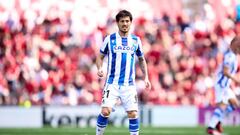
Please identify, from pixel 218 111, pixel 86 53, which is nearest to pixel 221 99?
pixel 218 111

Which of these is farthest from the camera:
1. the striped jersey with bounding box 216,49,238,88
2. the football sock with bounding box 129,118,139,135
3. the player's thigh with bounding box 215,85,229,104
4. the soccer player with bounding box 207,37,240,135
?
the player's thigh with bounding box 215,85,229,104

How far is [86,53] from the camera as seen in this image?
23062 millimetres

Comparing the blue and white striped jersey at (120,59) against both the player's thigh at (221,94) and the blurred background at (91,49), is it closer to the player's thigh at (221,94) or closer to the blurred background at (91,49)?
the player's thigh at (221,94)

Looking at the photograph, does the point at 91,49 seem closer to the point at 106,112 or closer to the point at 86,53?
the point at 86,53

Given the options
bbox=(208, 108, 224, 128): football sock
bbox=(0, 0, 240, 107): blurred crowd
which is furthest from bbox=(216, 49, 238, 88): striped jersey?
bbox=(0, 0, 240, 107): blurred crowd

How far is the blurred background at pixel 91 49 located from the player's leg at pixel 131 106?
1003 cm

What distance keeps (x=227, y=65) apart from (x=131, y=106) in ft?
12.0

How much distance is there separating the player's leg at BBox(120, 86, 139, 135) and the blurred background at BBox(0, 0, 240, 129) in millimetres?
10033

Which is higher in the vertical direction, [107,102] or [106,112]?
[107,102]

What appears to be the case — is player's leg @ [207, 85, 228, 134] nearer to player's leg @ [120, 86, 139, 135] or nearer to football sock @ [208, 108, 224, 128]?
football sock @ [208, 108, 224, 128]

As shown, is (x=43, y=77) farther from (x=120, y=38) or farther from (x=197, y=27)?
(x=120, y=38)

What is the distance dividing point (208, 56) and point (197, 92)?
5.44 feet

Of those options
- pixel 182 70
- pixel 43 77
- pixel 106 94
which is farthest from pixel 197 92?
pixel 106 94

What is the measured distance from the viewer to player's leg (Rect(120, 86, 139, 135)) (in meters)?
10.9
